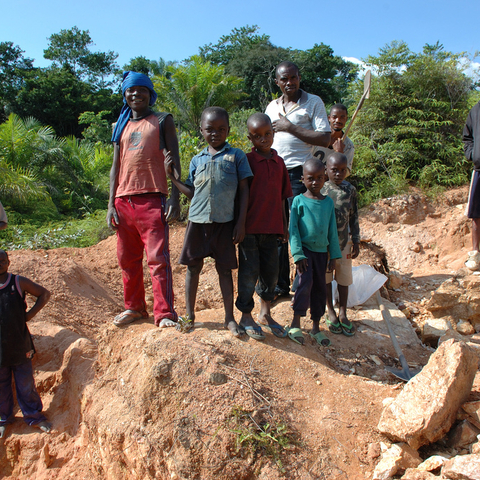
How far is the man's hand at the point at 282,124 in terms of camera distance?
10.8 feet

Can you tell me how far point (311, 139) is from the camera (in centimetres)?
325

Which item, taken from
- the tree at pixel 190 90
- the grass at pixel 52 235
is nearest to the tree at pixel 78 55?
the tree at pixel 190 90

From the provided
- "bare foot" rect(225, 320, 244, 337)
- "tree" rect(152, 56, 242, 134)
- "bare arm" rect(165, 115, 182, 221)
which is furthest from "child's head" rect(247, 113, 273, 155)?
"tree" rect(152, 56, 242, 134)

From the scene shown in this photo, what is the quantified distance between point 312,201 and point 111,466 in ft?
7.29

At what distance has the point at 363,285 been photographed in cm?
396

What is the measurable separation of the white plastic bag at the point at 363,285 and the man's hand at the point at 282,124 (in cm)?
162

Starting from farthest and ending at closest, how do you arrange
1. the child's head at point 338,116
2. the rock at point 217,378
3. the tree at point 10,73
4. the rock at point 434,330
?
the tree at point 10,73 < the child's head at point 338,116 < the rock at point 434,330 < the rock at point 217,378

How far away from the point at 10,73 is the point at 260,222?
22971 millimetres

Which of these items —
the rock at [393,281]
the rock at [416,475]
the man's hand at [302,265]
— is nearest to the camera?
the rock at [416,475]

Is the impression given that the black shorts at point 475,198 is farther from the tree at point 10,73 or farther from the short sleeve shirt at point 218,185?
the tree at point 10,73

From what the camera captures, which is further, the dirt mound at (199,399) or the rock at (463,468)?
the dirt mound at (199,399)

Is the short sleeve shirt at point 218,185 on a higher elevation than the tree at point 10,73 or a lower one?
lower

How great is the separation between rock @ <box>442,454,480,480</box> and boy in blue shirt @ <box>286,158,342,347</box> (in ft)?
4.31

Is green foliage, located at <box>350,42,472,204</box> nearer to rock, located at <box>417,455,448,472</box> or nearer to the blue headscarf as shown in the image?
the blue headscarf
